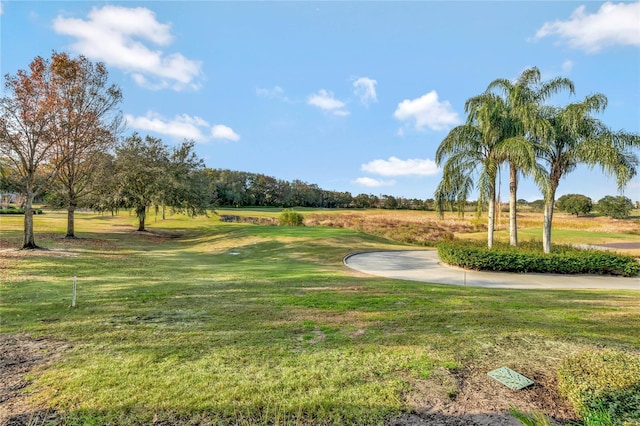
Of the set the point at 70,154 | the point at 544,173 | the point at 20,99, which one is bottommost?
the point at 544,173

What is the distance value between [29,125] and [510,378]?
19.0 m

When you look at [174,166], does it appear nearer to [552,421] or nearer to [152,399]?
[152,399]

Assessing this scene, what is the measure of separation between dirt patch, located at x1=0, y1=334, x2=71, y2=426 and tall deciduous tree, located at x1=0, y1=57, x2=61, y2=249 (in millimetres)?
13168

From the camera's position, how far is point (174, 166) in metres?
27.4

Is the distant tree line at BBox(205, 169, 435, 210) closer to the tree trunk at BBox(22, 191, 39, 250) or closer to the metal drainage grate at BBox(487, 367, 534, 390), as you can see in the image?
the tree trunk at BBox(22, 191, 39, 250)

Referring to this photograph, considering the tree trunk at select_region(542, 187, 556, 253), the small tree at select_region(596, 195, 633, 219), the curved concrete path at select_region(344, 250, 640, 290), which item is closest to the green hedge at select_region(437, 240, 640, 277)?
the curved concrete path at select_region(344, 250, 640, 290)

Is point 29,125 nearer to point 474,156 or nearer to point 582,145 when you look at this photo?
point 474,156

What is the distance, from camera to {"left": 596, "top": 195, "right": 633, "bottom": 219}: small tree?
146 feet

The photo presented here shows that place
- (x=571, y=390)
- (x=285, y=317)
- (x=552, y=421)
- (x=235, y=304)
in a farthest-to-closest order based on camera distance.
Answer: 1. (x=235, y=304)
2. (x=285, y=317)
3. (x=571, y=390)
4. (x=552, y=421)

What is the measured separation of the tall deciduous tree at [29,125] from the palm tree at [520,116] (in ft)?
64.4

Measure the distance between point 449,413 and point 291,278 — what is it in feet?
23.4

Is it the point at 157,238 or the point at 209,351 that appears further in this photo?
the point at 157,238

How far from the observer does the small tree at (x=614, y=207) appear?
44388mm

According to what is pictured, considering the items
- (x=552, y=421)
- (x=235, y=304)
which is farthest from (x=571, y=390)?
(x=235, y=304)
